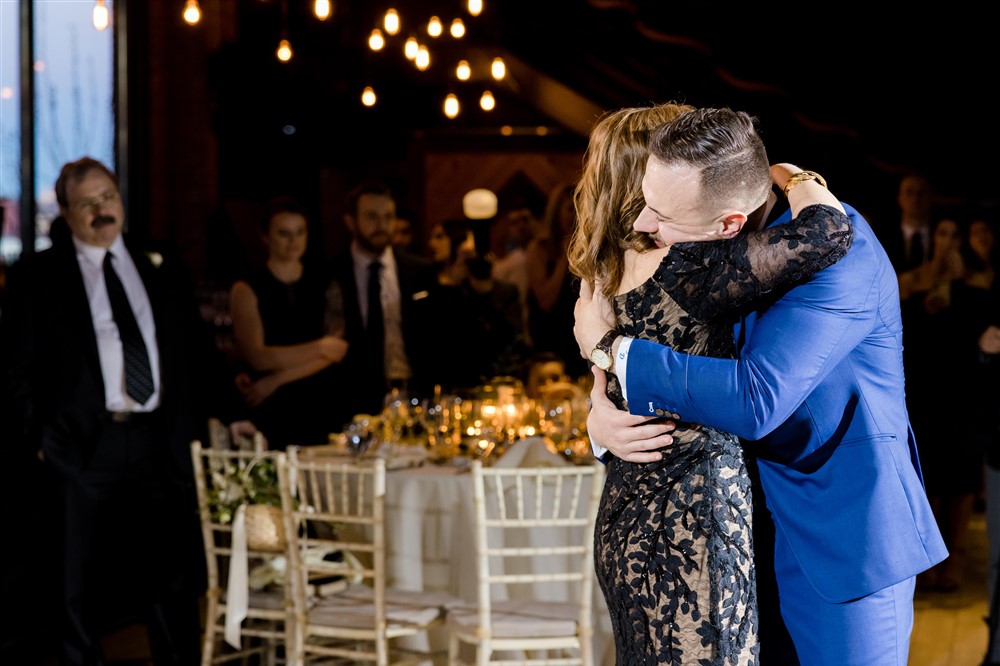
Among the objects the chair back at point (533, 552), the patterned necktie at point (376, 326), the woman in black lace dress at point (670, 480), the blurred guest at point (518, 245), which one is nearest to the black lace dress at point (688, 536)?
the woman in black lace dress at point (670, 480)

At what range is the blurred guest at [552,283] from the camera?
21.9ft

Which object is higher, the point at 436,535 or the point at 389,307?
the point at 389,307

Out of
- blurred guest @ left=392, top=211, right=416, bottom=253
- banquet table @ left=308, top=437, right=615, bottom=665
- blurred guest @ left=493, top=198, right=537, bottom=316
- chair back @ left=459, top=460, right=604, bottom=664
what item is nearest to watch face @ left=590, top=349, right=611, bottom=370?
chair back @ left=459, top=460, right=604, bottom=664

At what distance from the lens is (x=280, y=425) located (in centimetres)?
555

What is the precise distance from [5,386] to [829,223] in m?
3.44

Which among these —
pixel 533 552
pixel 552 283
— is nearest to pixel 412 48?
pixel 552 283

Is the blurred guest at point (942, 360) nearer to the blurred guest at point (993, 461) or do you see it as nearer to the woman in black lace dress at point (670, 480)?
the blurred guest at point (993, 461)

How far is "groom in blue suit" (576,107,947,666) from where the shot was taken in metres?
1.82

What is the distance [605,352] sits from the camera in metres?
2.00

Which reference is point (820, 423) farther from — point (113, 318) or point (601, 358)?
point (113, 318)

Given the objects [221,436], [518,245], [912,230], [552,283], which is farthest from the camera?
[518,245]

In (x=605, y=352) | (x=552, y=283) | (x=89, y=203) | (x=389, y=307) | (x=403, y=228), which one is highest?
(x=403, y=228)

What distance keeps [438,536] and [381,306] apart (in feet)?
5.90

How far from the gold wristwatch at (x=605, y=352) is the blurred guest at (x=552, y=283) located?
4.40 m
